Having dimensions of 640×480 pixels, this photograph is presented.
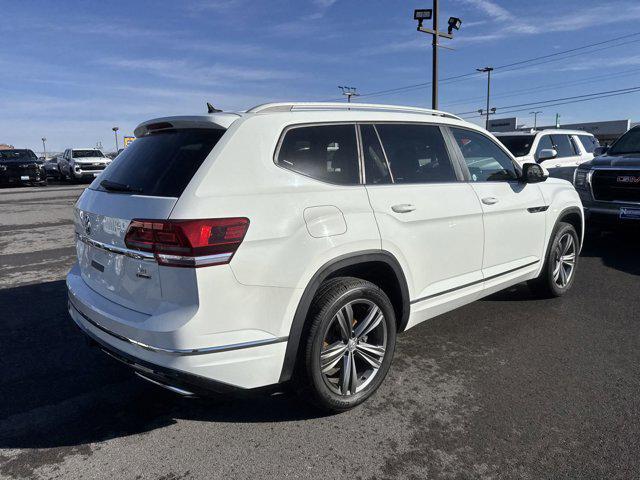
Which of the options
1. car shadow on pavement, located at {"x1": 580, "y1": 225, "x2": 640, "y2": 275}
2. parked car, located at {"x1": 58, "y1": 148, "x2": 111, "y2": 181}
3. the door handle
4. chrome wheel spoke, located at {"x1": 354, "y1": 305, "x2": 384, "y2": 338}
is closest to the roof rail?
the door handle

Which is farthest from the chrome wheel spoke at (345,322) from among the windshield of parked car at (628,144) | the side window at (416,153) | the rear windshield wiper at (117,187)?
the windshield of parked car at (628,144)

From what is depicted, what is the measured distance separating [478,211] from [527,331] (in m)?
1.27

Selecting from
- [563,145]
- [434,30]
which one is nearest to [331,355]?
[563,145]

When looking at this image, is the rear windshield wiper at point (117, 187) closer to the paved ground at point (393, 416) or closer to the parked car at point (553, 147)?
the paved ground at point (393, 416)

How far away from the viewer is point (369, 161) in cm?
319

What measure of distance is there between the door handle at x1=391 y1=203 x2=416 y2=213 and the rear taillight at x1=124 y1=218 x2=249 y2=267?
1.12 metres

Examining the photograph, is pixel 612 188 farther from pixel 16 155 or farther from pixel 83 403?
pixel 16 155

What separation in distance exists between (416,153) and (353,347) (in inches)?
59.4

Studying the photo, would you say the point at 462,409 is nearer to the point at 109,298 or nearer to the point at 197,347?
the point at 197,347

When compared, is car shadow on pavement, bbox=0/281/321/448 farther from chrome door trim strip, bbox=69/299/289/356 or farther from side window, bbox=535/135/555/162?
side window, bbox=535/135/555/162

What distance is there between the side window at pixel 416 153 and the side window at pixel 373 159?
64mm

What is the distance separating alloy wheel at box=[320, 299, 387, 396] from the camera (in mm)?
2914

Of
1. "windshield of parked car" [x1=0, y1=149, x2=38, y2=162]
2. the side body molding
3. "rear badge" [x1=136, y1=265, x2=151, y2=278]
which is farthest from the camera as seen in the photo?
"windshield of parked car" [x1=0, y1=149, x2=38, y2=162]

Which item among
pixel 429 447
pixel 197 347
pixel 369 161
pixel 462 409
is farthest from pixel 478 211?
pixel 197 347
